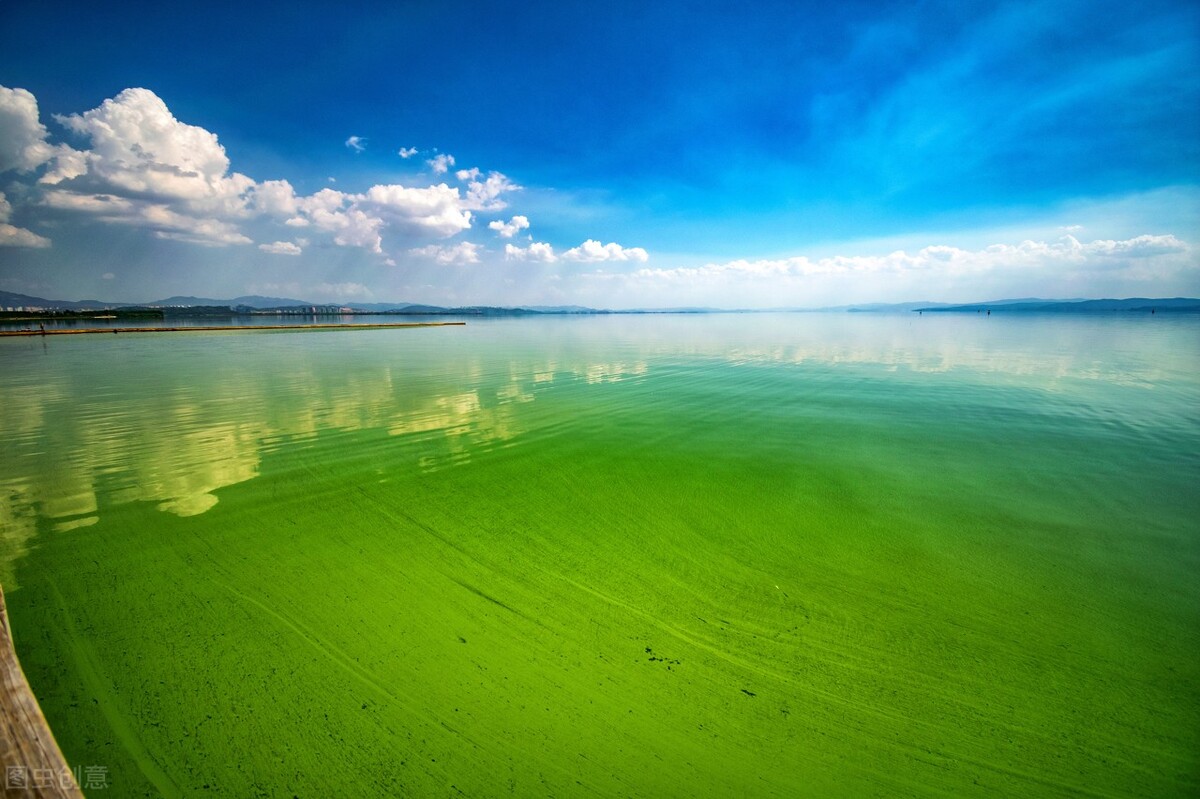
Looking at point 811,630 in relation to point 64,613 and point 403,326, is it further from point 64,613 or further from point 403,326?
point 403,326

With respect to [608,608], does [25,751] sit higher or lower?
higher

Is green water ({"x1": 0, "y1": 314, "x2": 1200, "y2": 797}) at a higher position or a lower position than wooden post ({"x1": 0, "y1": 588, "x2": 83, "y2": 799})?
lower

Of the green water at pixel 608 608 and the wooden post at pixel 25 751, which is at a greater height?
the wooden post at pixel 25 751

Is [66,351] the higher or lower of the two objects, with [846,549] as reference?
higher

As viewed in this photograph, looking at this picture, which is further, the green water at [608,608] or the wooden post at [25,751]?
the green water at [608,608]

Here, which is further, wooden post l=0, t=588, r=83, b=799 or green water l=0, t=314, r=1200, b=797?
green water l=0, t=314, r=1200, b=797

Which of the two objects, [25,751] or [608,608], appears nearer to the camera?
[25,751]

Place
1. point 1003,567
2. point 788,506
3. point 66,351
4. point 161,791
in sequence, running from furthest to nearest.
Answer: point 66,351, point 788,506, point 1003,567, point 161,791

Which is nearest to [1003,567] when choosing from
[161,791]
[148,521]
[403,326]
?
[161,791]
